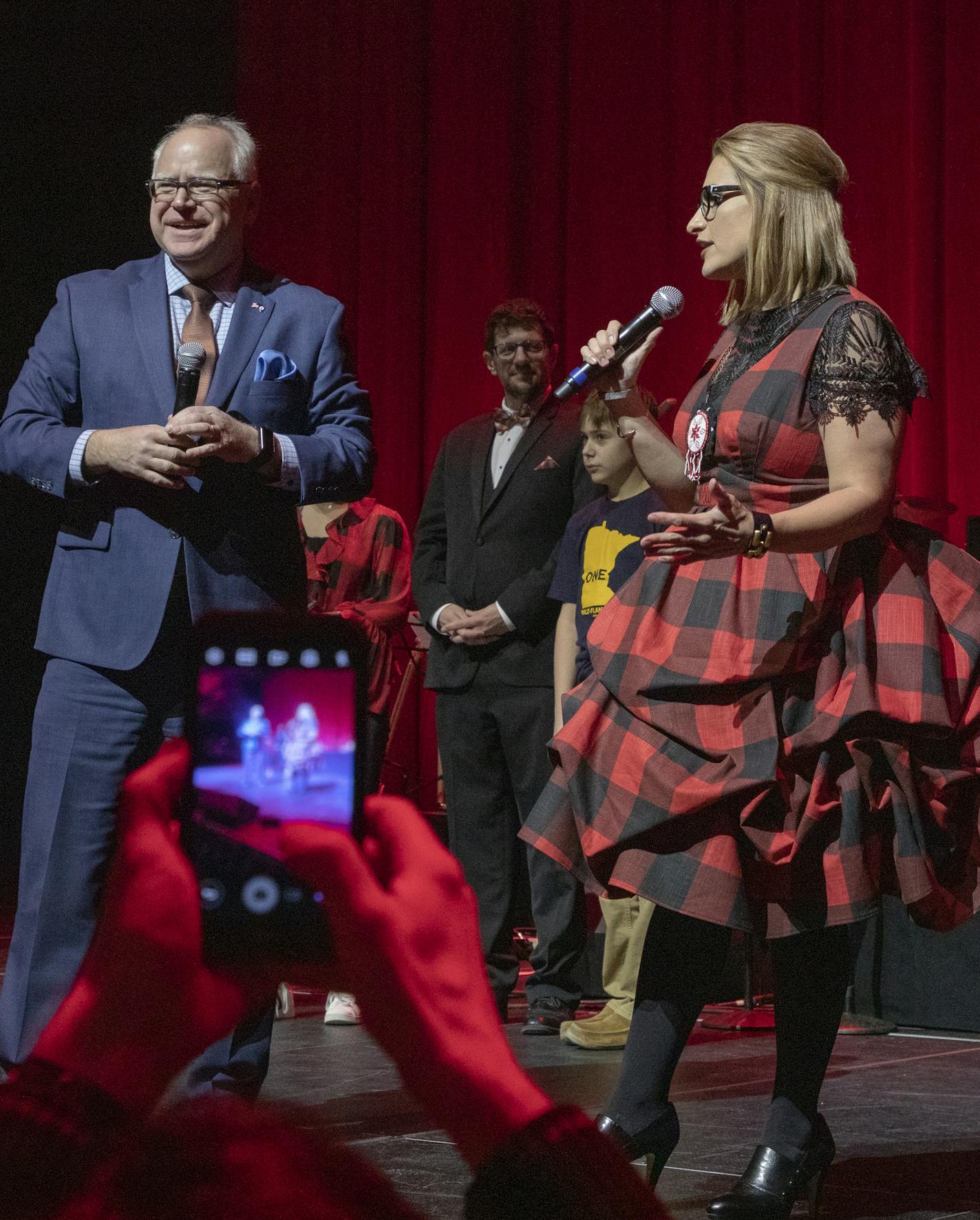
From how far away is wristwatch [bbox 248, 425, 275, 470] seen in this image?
1.79 metres

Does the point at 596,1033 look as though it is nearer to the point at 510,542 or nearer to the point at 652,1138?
the point at 510,542

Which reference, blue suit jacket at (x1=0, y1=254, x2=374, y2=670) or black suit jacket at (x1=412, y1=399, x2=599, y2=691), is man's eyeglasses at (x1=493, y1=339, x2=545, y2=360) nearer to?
black suit jacket at (x1=412, y1=399, x2=599, y2=691)

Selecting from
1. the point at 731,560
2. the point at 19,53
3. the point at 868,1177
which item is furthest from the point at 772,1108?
the point at 19,53

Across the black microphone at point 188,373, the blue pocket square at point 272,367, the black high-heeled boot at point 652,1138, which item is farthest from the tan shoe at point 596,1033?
the black microphone at point 188,373

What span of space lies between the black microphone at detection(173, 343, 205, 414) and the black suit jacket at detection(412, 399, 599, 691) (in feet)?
6.00

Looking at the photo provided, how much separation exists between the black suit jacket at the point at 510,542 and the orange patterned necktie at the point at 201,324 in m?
1.66

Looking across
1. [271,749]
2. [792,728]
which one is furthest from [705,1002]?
[271,749]

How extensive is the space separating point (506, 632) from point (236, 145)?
176 centimetres

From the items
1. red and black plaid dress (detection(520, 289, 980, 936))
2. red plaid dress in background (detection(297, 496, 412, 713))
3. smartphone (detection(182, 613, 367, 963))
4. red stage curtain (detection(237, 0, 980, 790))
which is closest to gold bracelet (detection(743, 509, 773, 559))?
red and black plaid dress (detection(520, 289, 980, 936))

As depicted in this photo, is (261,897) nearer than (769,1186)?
Yes

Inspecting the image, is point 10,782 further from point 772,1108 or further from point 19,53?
point 772,1108

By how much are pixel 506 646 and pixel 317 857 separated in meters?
3.19

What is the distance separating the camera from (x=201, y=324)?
2.01 metres

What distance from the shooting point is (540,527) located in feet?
12.2
